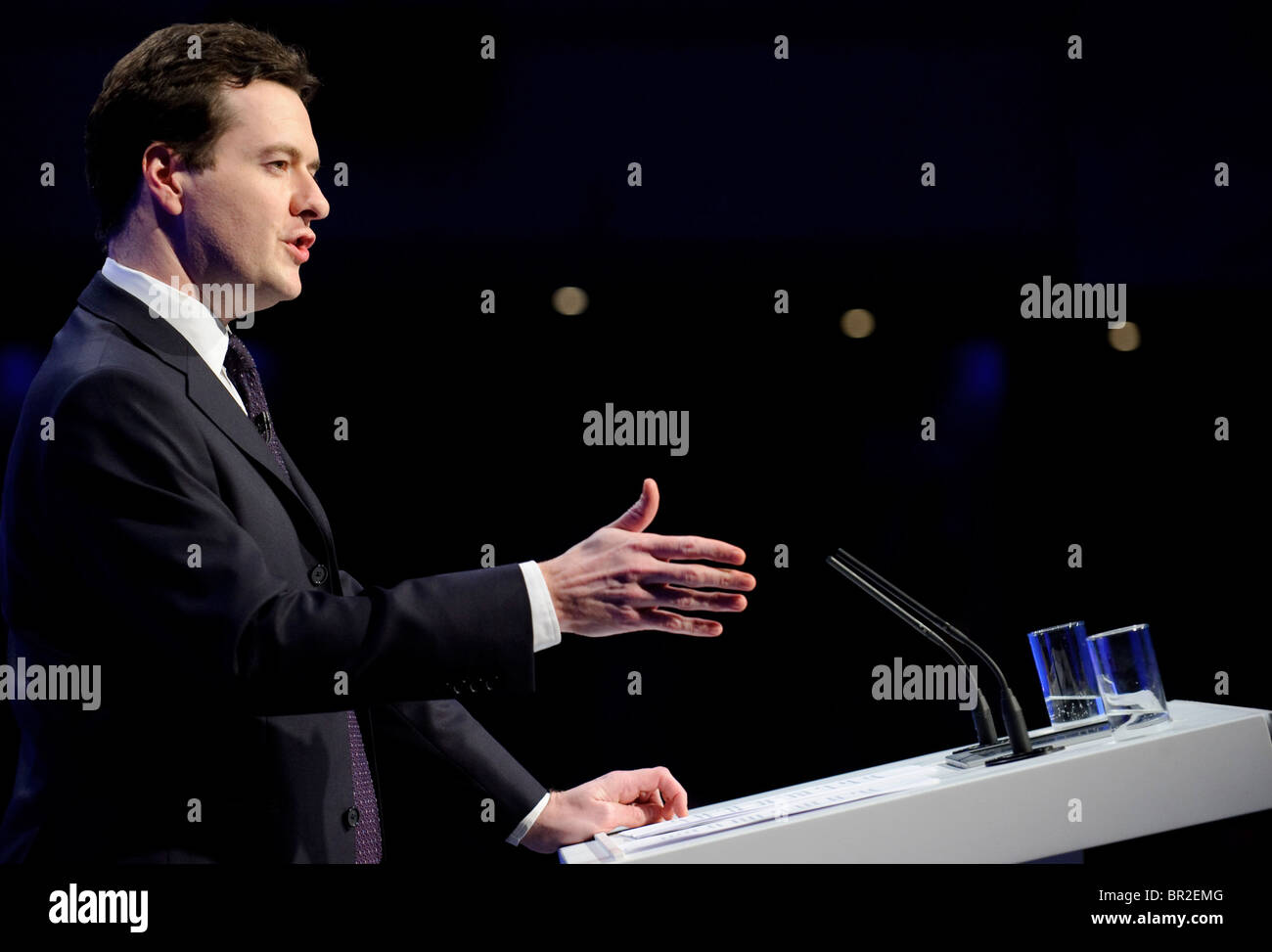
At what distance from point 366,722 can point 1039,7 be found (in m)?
3.32

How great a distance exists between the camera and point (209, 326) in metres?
1.42

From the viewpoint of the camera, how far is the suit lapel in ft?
4.30

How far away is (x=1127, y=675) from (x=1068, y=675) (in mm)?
94

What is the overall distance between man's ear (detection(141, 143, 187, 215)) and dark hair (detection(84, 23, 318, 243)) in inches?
0.6

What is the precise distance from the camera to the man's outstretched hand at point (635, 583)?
3.52 ft

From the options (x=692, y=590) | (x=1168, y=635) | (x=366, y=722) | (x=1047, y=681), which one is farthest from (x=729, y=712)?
(x=692, y=590)

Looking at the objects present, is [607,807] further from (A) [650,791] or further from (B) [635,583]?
(B) [635,583]

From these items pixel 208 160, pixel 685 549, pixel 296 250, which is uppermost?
pixel 208 160

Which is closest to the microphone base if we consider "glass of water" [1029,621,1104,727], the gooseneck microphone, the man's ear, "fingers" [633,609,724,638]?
the gooseneck microphone

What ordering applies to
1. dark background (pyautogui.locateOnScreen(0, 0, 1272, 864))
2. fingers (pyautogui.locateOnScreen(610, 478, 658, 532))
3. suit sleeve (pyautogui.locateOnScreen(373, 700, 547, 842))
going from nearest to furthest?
fingers (pyautogui.locateOnScreen(610, 478, 658, 532)), suit sleeve (pyautogui.locateOnScreen(373, 700, 547, 842)), dark background (pyautogui.locateOnScreen(0, 0, 1272, 864))

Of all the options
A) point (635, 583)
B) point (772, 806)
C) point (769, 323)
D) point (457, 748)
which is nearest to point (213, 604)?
point (635, 583)

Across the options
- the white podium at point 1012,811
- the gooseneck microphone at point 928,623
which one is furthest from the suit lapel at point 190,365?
the gooseneck microphone at point 928,623

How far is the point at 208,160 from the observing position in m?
1.45

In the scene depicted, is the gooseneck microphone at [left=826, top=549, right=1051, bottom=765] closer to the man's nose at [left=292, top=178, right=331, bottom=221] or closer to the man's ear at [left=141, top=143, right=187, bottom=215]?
the man's nose at [left=292, top=178, right=331, bottom=221]
